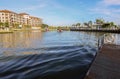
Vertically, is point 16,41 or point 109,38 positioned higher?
point 109,38

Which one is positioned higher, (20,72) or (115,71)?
(115,71)

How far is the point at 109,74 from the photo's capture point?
6852 millimetres

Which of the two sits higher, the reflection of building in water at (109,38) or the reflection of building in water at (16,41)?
the reflection of building in water at (109,38)

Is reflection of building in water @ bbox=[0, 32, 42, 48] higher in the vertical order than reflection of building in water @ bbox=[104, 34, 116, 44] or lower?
lower

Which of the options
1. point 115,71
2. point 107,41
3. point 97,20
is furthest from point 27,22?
point 115,71

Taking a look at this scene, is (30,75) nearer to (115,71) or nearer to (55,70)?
(55,70)

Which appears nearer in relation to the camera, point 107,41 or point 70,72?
point 70,72

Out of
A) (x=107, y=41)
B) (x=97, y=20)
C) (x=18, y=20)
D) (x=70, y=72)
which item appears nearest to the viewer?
(x=70, y=72)

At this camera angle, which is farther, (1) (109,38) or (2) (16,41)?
(2) (16,41)

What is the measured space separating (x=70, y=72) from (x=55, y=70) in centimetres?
100

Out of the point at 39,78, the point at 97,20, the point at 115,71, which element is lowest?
the point at 39,78

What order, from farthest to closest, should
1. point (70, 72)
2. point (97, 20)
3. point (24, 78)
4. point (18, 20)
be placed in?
point (18, 20)
point (97, 20)
point (70, 72)
point (24, 78)

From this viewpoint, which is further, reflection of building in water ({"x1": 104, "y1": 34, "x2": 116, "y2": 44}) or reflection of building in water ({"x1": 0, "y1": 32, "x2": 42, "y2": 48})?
reflection of building in water ({"x1": 0, "y1": 32, "x2": 42, "y2": 48})

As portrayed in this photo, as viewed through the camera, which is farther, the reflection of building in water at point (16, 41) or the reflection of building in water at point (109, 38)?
the reflection of building in water at point (16, 41)
